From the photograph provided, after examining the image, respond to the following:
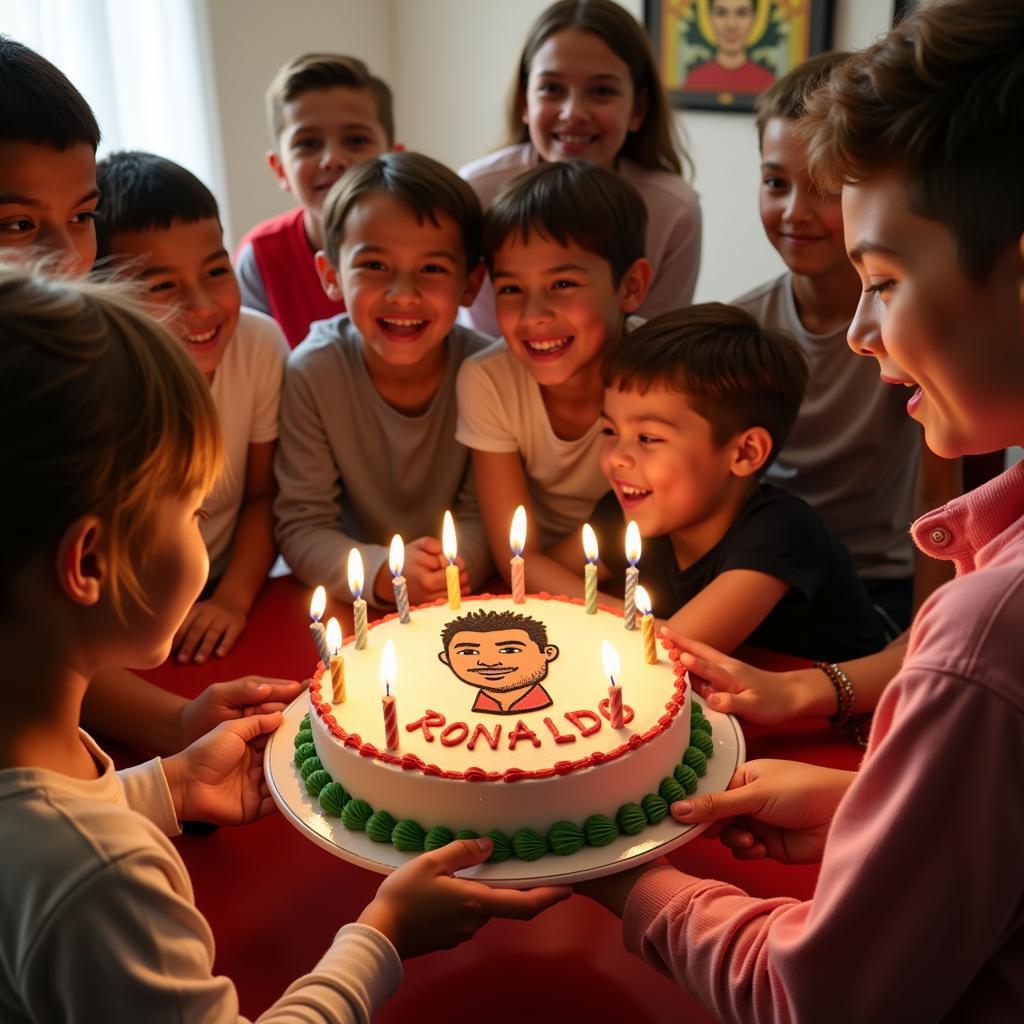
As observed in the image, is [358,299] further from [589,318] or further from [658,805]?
[658,805]

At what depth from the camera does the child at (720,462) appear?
1.82 meters

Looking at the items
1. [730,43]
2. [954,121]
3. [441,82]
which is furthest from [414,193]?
[441,82]

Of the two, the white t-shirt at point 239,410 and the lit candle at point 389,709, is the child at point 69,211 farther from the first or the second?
the white t-shirt at point 239,410

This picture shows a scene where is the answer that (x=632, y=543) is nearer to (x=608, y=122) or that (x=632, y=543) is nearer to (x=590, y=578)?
(x=590, y=578)

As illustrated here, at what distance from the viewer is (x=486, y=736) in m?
1.19

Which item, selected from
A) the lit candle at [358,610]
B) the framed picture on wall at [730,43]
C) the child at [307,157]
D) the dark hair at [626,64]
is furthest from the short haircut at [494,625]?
the framed picture on wall at [730,43]

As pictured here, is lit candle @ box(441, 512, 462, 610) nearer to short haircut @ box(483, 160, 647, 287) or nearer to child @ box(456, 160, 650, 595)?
child @ box(456, 160, 650, 595)

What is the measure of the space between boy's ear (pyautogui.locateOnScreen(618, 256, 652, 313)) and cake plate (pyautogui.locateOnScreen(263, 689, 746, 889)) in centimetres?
114

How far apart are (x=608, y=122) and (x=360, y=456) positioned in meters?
1.12

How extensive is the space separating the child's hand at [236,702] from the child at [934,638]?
590 millimetres

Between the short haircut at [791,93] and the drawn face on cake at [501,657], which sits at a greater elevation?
the short haircut at [791,93]

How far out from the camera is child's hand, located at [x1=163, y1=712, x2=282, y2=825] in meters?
1.27

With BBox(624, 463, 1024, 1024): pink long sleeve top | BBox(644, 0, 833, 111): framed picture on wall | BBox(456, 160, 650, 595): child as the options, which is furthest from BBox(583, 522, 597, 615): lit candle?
BBox(644, 0, 833, 111): framed picture on wall

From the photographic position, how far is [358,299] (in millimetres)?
2107
